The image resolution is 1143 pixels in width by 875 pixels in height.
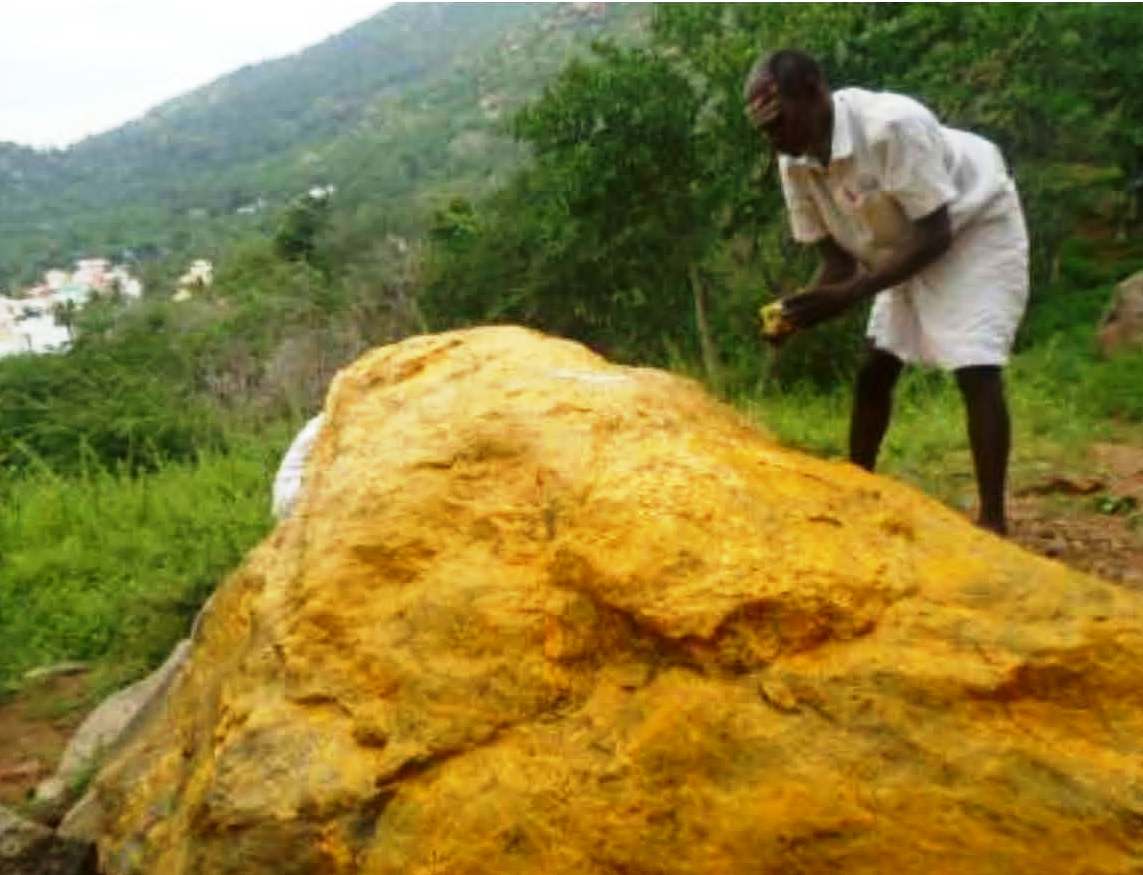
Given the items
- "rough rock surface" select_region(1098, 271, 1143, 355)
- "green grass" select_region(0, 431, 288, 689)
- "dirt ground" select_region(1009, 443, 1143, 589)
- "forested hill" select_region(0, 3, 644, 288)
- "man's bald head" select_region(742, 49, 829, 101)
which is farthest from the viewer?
"forested hill" select_region(0, 3, 644, 288)

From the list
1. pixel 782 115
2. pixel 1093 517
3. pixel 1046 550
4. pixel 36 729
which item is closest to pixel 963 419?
pixel 1093 517

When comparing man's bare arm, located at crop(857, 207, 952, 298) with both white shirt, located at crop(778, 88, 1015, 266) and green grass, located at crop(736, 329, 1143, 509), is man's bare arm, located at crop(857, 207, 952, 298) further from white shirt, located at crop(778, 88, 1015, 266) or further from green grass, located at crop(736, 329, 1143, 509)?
green grass, located at crop(736, 329, 1143, 509)

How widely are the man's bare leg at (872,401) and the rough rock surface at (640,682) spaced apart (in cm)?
106

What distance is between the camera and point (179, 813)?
2176 millimetres

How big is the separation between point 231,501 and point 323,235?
23.6 meters

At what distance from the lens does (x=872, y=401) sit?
3.43 m

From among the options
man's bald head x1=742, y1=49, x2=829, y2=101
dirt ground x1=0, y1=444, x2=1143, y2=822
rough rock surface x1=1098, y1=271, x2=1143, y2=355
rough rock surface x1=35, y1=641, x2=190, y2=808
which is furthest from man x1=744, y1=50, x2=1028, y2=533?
rough rock surface x1=1098, y1=271, x2=1143, y2=355

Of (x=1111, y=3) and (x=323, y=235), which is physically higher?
(x=1111, y=3)

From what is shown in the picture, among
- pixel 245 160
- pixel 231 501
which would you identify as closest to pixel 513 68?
pixel 245 160

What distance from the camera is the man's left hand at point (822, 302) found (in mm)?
2996

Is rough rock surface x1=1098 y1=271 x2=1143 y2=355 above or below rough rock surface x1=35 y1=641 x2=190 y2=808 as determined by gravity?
below

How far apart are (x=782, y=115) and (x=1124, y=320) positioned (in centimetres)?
789

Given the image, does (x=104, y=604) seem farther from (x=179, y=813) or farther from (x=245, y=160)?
(x=245, y=160)

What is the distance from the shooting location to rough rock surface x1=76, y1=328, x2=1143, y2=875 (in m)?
1.86
